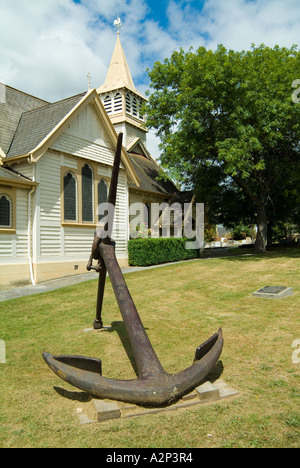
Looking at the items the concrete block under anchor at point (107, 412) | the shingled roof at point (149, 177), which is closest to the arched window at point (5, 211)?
the shingled roof at point (149, 177)

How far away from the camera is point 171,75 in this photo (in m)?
23.4

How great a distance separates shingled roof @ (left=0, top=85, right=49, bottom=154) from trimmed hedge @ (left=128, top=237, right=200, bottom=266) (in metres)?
8.61

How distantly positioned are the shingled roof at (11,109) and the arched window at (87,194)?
388 centimetres

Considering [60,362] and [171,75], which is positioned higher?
[171,75]

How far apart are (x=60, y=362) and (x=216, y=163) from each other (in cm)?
2173

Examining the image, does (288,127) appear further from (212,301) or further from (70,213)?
(212,301)

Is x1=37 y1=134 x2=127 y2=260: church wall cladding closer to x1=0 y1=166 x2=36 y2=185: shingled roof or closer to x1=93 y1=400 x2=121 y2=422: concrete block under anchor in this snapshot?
x1=0 y1=166 x2=36 y2=185: shingled roof

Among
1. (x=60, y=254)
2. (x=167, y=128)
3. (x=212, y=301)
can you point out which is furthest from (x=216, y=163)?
(x=212, y=301)

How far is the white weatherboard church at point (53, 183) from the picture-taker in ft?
46.1

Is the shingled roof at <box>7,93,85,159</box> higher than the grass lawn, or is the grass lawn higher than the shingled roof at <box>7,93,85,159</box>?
the shingled roof at <box>7,93,85,159</box>

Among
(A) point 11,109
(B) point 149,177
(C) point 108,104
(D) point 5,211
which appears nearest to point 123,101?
(C) point 108,104

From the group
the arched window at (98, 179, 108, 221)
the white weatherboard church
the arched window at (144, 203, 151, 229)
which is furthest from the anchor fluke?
the arched window at (144, 203, 151, 229)

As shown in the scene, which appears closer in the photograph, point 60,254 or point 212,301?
point 212,301

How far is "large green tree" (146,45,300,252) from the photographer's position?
18328 mm
